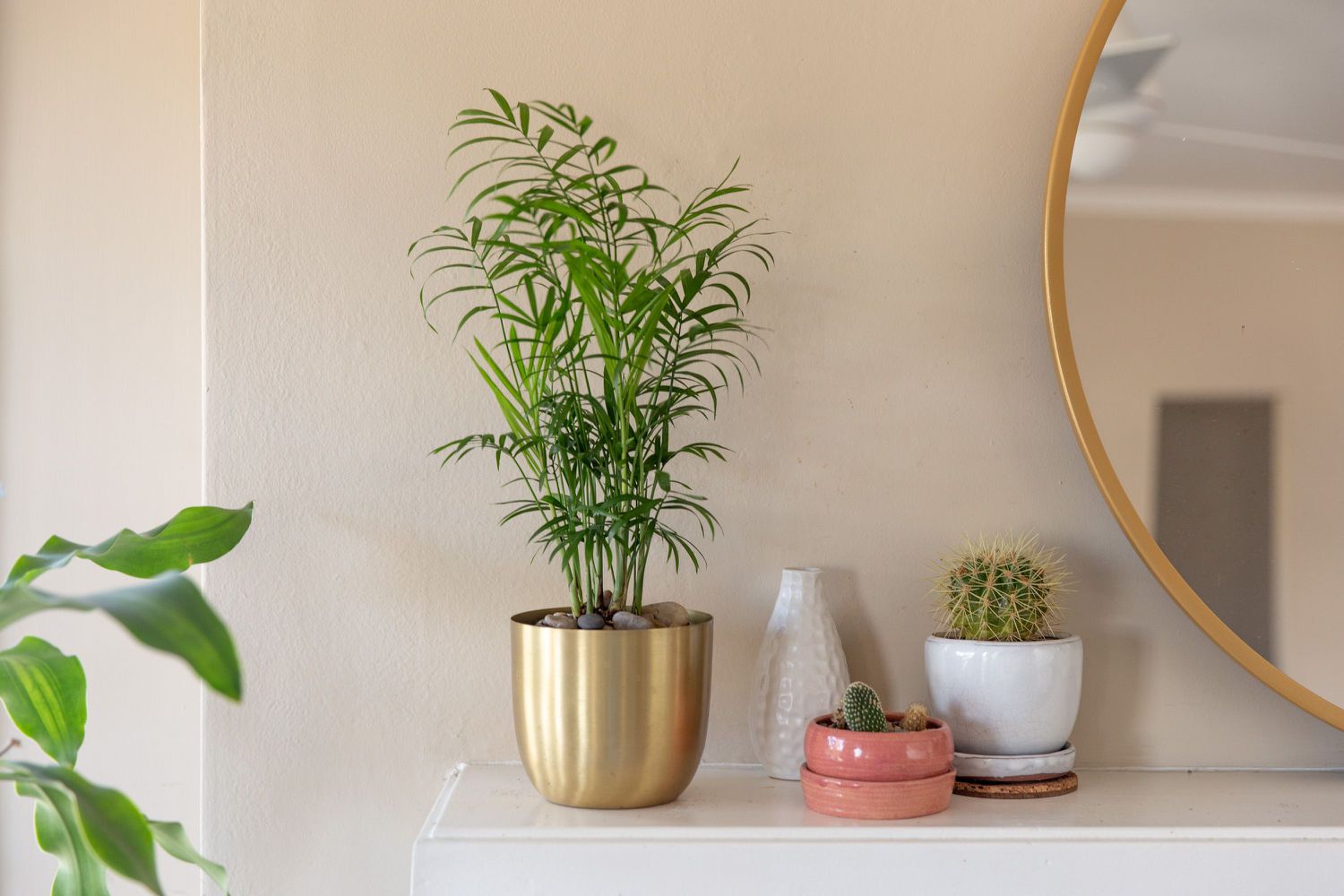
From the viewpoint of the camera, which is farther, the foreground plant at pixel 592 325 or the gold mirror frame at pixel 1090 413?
the gold mirror frame at pixel 1090 413

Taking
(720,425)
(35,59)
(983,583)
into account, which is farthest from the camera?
(35,59)

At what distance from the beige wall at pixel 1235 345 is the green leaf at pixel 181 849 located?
920 millimetres

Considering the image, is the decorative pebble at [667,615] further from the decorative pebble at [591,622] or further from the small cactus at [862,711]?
the small cactus at [862,711]

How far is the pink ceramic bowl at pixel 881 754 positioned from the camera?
998 millimetres

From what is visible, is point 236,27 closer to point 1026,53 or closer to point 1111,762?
point 1026,53

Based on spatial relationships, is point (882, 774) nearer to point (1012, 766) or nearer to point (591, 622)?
point (1012, 766)

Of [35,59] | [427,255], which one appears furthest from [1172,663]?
[35,59]

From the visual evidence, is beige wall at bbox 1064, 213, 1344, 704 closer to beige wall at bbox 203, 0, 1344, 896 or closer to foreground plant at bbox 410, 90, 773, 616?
beige wall at bbox 203, 0, 1344, 896

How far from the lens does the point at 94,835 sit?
24.8 inches

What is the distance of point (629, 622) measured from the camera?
1030 millimetres

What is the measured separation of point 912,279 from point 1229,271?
0.33 metres

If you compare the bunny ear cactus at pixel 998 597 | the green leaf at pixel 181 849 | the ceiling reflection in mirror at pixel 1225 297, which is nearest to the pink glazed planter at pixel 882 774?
the bunny ear cactus at pixel 998 597

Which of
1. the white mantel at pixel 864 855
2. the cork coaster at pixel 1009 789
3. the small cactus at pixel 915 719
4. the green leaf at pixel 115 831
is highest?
the green leaf at pixel 115 831

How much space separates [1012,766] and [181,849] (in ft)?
2.44
